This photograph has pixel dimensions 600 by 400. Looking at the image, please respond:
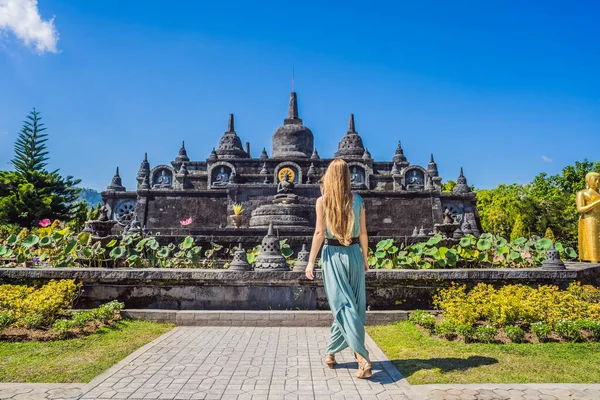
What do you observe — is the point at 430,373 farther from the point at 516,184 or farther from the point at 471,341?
the point at 516,184

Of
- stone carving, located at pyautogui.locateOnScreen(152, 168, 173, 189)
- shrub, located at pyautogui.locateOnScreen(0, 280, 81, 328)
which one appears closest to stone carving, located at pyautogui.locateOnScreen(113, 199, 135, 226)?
stone carving, located at pyautogui.locateOnScreen(152, 168, 173, 189)

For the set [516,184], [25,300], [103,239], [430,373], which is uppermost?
[516,184]

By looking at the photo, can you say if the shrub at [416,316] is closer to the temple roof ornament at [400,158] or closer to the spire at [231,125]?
the temple roof ornament at [400,158]

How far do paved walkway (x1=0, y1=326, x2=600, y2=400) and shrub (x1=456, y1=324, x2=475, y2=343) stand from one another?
3.76ft

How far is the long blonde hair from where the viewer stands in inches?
191

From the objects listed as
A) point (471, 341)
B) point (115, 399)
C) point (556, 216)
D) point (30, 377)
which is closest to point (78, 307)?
point (30, 377)

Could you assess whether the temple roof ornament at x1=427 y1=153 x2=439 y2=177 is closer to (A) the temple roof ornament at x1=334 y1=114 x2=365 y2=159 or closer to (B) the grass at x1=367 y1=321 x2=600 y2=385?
(A) the temple roof ornament at x1=334 y1=114 x2=365 y2=159

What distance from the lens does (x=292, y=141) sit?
35.7m

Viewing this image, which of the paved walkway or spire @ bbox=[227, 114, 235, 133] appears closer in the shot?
the paved walkway

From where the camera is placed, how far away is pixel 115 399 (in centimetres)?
391

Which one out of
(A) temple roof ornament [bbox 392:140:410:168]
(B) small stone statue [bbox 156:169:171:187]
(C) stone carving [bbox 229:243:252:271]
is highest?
(A) temple roof ornament [bbox 392:140:410:168]

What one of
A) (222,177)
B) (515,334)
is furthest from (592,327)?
(222,177)

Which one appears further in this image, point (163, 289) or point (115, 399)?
point (163, 289)

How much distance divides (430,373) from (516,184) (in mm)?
50587
